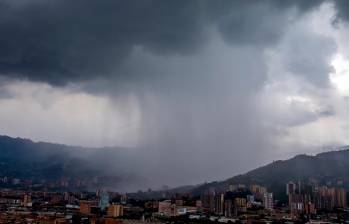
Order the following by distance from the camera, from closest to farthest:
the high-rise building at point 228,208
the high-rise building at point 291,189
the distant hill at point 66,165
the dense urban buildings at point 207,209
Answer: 1. the dense urban buildings at point 207,209
2. the high-rise building at point 228,208
3. the high-rise building at point 291,189
4. the distant hill at point 66,165

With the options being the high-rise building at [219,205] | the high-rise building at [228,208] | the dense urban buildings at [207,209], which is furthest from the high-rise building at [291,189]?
the high-rise building at [228,208]

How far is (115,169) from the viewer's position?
13850 centimetres

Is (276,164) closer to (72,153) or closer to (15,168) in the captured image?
(15,168)

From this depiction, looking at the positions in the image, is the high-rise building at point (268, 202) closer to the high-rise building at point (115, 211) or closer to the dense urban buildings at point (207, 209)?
the dense urban buildings at point (207, 209)

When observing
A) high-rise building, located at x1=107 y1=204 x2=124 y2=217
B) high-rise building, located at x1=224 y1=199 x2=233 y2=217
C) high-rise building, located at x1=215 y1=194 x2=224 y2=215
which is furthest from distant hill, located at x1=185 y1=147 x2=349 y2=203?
high-rise building, located at x1=107 y1=204 x2=124 y2=217

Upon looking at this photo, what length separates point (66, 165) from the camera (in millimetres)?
138250

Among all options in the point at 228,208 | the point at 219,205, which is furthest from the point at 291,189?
the point at 228,208

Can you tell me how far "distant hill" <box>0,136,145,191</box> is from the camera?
113 meters

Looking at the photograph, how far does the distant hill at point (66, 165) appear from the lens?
113 metres

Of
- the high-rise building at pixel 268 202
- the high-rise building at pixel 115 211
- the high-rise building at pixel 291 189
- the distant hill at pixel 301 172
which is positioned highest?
the distant hill at pixel 301 172

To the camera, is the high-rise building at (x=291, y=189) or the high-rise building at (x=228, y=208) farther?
the high-rise building at (x=291, y=189)

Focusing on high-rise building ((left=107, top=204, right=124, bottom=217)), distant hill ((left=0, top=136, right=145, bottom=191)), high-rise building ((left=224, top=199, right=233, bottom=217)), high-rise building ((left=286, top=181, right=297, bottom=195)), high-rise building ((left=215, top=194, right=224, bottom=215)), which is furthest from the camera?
distant hill ((left=0, top=136, right=145, bottom=191))

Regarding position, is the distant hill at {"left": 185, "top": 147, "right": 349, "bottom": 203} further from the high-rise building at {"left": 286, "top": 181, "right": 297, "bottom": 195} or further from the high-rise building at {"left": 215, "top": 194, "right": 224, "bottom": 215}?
the high-rise building at {"left": 215, "top": 194, "right": 224, "bottom": 215}

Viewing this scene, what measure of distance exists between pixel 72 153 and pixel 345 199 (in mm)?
125007
